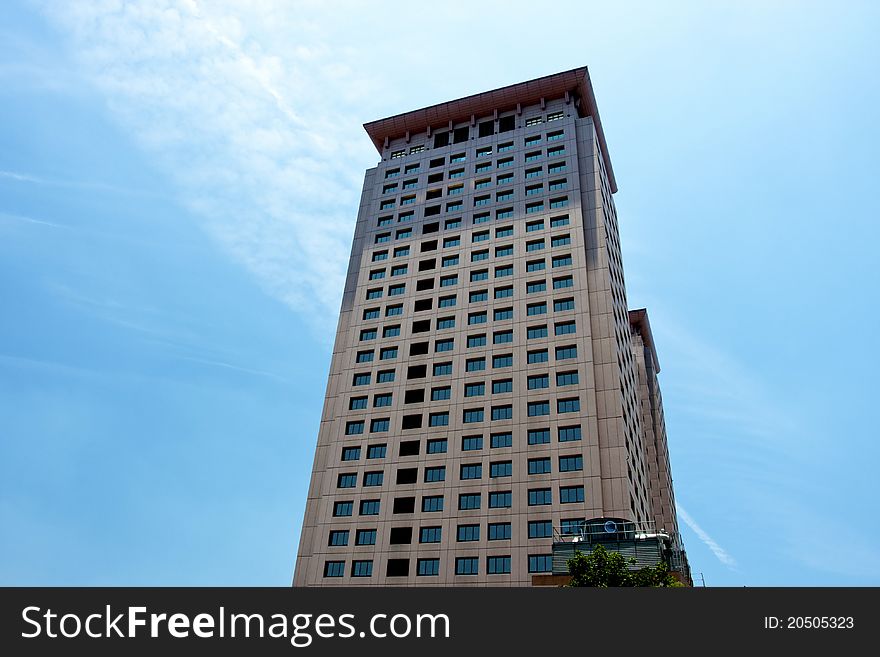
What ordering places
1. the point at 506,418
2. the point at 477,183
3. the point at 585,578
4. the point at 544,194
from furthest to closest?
the point at 477,183 < the point at 544,194 < the point at 506,418 < the point at 585,578

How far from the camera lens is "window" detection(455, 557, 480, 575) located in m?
46.4

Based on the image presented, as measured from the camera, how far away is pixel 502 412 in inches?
2096

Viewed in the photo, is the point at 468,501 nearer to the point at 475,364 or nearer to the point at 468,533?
the point at 468,533

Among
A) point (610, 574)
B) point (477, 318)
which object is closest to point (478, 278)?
point (477, 318)

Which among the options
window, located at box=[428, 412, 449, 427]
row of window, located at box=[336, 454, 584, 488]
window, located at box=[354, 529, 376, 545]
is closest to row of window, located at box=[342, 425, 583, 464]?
row of window, located at box=[336, 454, 584, 488]

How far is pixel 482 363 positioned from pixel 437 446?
8757 millimetres

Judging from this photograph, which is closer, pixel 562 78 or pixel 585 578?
pixel 585 578

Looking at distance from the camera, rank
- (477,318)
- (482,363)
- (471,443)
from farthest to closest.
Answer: (477,318) → (482,363) → (471,443)

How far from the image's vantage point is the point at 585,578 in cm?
3066

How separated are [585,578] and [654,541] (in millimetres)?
9509

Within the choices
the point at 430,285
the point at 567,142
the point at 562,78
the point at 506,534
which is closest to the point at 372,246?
the point at 430,285

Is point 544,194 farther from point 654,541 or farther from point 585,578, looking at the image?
point 585,578

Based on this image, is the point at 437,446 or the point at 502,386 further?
the point at 502,386

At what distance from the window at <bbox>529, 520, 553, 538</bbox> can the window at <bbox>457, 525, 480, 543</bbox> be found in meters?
4.20
